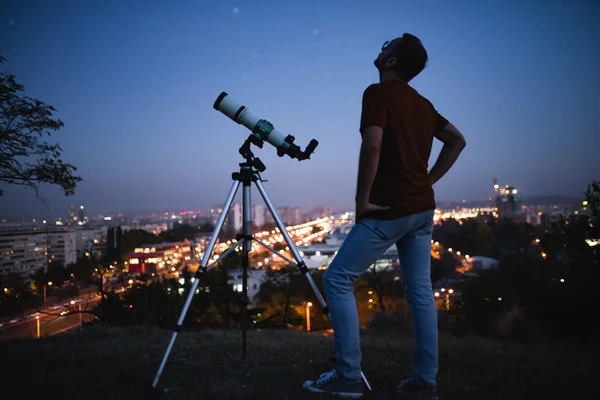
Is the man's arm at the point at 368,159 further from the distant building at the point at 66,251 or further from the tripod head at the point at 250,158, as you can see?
the distant building at the point at 66,251

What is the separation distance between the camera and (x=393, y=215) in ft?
5.99

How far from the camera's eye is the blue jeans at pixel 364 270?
1852 millimetres

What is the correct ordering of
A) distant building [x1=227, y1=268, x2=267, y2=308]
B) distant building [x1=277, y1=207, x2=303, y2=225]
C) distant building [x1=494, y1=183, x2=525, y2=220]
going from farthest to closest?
distant building [x1=277, y1=207, x2=303, y2=225]
distant building [x1=494, y1=183, x2=525, y2=220]
distant building [x1=227, y1=268, x2=267, y2=308]

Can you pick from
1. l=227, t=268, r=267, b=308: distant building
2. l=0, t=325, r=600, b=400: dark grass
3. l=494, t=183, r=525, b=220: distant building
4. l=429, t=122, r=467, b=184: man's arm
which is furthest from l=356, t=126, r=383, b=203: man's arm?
l=494, t=183, r=525, b=220: distant building

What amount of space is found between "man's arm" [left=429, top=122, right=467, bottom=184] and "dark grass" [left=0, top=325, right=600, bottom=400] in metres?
1.22

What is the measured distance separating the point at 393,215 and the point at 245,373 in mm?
1389

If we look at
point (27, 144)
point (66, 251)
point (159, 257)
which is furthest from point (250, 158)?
point (159, 257)

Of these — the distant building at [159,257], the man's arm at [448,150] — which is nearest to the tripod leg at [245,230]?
the man's arm at [448,150]

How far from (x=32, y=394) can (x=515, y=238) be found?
48.1 meters

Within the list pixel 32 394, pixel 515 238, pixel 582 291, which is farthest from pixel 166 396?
pixel 515 238

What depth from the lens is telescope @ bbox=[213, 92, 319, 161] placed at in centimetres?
250

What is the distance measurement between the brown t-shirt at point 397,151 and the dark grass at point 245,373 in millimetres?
979

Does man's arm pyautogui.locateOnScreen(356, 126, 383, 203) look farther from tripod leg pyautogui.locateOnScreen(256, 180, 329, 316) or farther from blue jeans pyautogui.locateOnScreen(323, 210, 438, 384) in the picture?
tripod leg pyautogui.locateOnScreen(256, 180, 329, 316)

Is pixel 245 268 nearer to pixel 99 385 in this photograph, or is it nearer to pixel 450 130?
pixel 99 385
